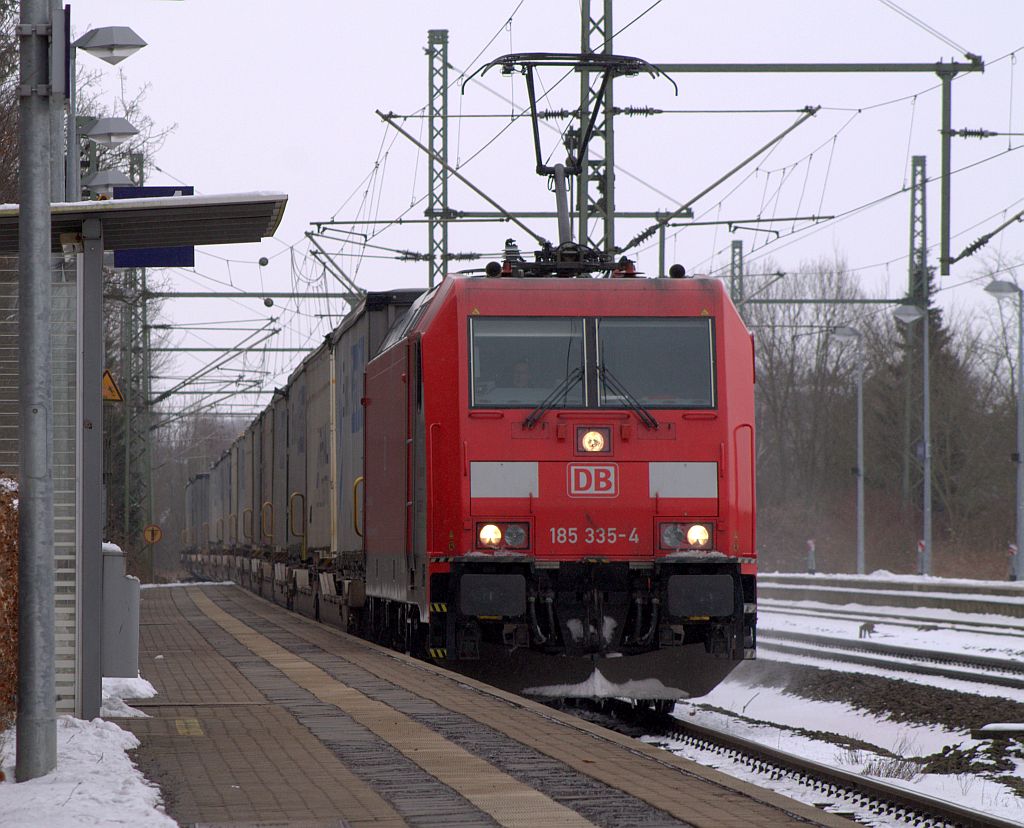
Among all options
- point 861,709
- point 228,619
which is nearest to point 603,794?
point 861,709

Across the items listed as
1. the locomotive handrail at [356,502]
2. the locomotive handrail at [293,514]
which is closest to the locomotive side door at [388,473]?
the locomotive handrail at [356,502]

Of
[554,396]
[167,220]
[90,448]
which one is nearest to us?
[90,448]

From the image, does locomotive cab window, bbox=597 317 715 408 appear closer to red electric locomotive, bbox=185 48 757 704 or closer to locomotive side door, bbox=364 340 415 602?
red electric locomotive, bbox=185 48 757 704

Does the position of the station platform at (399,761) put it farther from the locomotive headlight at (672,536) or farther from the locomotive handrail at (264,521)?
the locomotive handrail at (264,521)

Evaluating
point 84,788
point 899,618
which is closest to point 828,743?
point 84,788

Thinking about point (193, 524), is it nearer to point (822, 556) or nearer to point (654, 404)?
point (822, 556)

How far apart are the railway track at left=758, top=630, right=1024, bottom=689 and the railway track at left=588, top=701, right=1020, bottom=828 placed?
5007 millimetres

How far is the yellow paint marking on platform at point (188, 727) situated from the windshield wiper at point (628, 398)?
13.3 feet

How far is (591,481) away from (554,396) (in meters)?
0.69

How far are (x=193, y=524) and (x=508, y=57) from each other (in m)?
49.2

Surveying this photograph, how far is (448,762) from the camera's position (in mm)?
7965

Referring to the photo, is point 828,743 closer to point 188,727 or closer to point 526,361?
point 526,361

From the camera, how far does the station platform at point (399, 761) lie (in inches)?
259

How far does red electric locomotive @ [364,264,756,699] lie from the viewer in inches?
464
